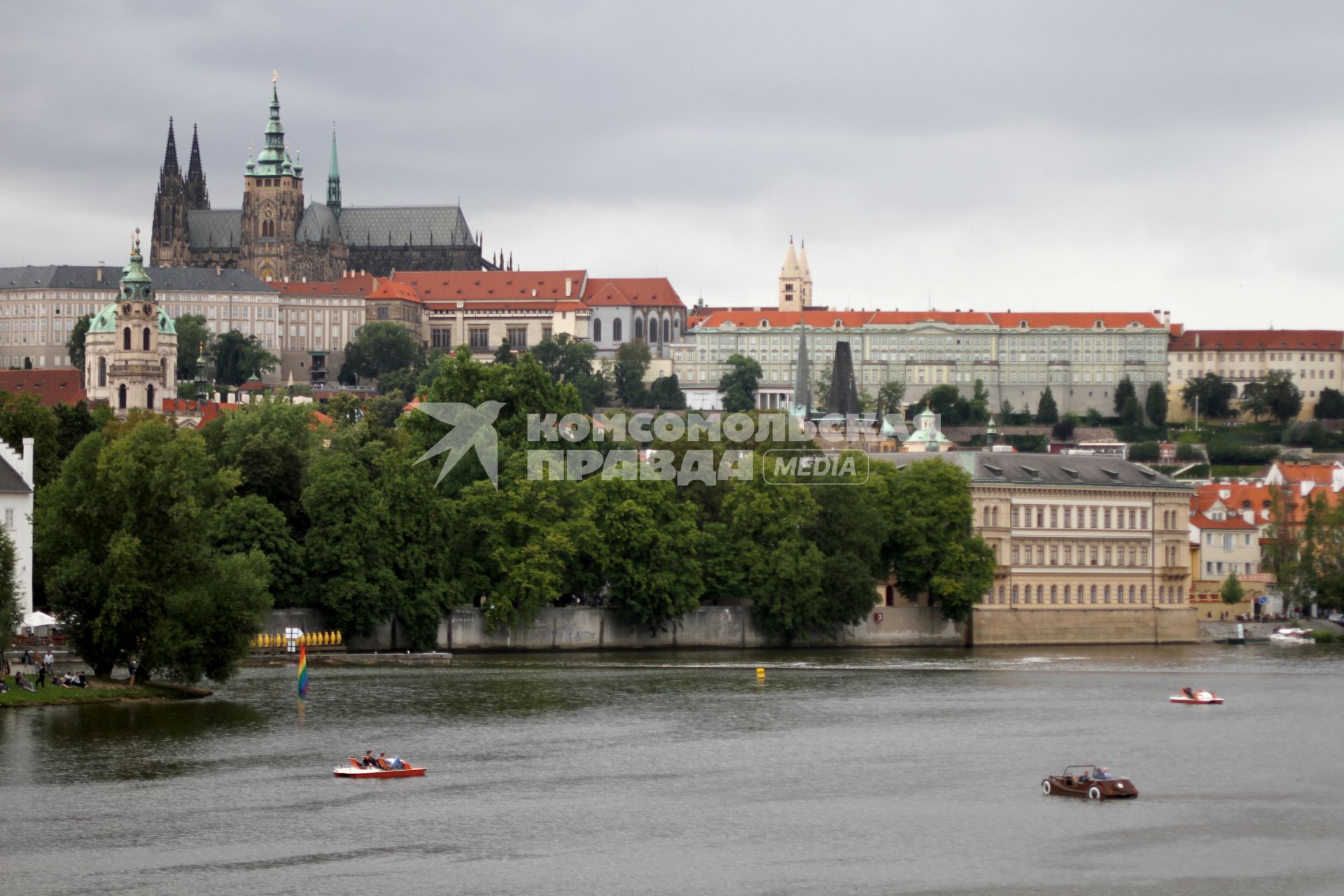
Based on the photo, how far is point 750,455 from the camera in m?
95.4

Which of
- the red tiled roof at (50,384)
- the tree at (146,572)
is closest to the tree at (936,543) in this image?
the tree at (146,572)

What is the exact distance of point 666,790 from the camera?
52500 millimetres

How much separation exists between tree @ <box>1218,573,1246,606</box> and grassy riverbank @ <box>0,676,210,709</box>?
59.9m

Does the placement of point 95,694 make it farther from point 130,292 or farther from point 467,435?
point 130,292

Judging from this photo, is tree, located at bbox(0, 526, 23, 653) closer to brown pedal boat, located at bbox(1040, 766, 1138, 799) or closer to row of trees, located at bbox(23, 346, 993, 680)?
row of trees, located at bbox(23, 346, 993, 680)

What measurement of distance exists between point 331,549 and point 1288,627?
145ft

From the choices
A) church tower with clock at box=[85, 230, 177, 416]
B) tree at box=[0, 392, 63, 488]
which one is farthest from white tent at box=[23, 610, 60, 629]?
church tower with clock at box=[85, 230, 177, 416]

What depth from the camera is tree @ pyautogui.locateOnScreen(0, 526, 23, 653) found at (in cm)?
5928

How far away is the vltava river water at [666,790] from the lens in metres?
43.4

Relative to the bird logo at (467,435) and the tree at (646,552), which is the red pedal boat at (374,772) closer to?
the tree at (646,552)

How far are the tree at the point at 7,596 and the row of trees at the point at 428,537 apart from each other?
1.78m

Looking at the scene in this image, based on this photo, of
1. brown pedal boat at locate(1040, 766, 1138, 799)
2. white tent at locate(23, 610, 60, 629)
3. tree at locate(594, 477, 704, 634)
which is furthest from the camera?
tree at locate(594, 477, 704, 634)

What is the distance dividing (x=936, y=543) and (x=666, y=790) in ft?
146

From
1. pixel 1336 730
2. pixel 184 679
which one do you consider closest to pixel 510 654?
pixel 184 679
